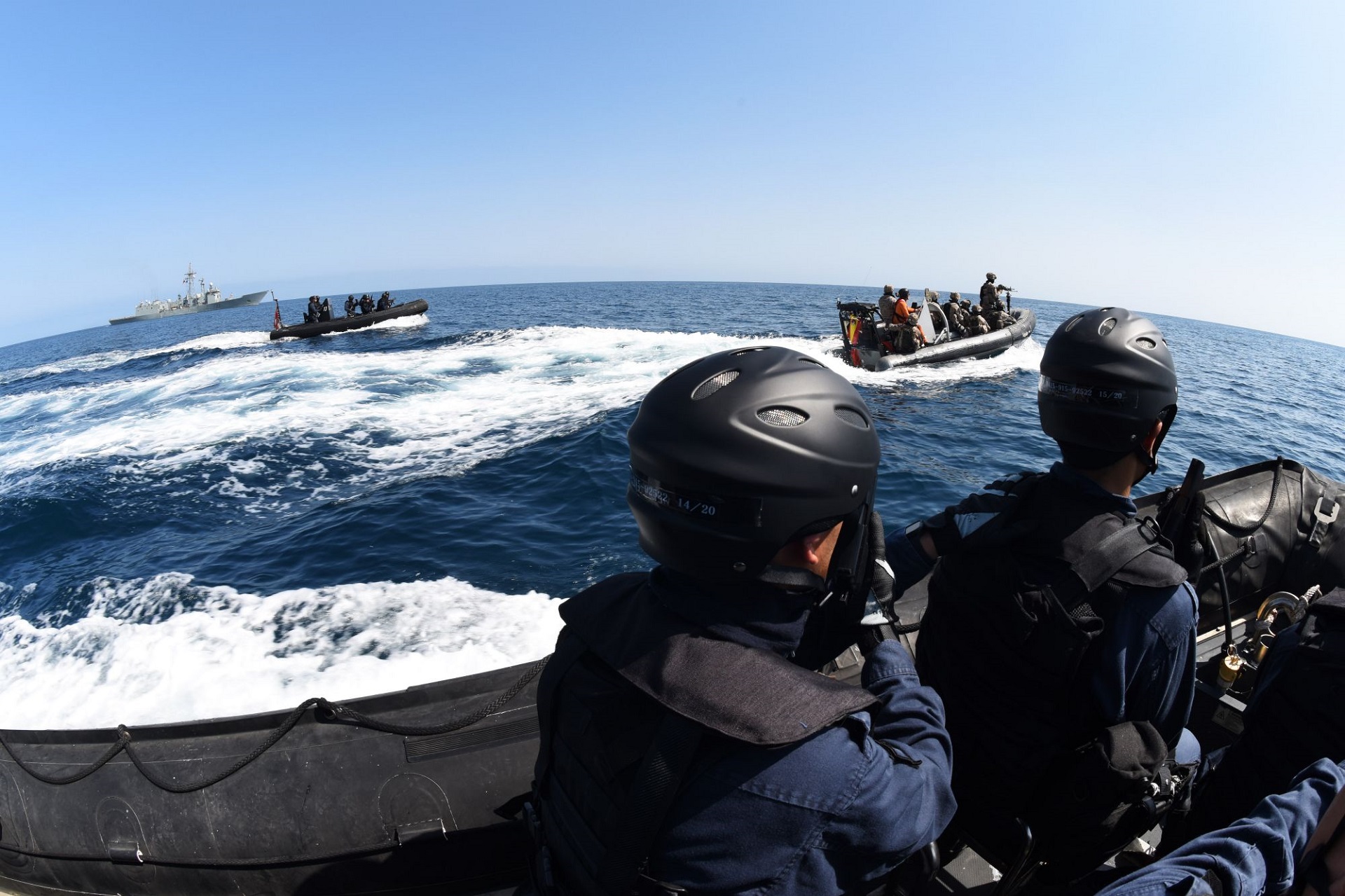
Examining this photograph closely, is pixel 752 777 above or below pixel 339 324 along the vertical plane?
below

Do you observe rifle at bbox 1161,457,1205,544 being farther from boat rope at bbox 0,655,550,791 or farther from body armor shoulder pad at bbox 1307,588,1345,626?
boat rope at bbox 0,655,550,791

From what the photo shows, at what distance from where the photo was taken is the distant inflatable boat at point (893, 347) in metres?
22.2

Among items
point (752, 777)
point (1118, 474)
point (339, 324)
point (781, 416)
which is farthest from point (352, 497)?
point (339, 324)

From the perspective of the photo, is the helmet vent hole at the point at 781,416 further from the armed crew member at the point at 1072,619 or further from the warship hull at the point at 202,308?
the warship hull at the point at 202,308

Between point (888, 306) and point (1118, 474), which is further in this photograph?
point (888, 306)

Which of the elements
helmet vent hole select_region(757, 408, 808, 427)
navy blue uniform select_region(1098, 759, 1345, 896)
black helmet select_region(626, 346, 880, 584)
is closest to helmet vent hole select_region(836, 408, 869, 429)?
black helmet select_region(626, 346, 880, 584)

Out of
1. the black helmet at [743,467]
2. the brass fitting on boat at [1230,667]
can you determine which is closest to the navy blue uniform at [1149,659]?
the black helmet at [743,467]

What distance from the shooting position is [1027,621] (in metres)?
1.91

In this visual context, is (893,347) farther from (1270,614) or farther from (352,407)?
(1270,614)

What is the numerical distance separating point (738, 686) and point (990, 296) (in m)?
27.8

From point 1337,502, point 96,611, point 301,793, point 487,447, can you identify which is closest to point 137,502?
point 96,611

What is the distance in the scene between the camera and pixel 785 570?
149cm

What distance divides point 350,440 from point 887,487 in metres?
10.4

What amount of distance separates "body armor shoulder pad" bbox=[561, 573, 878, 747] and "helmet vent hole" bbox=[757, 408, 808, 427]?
466 millimetres
